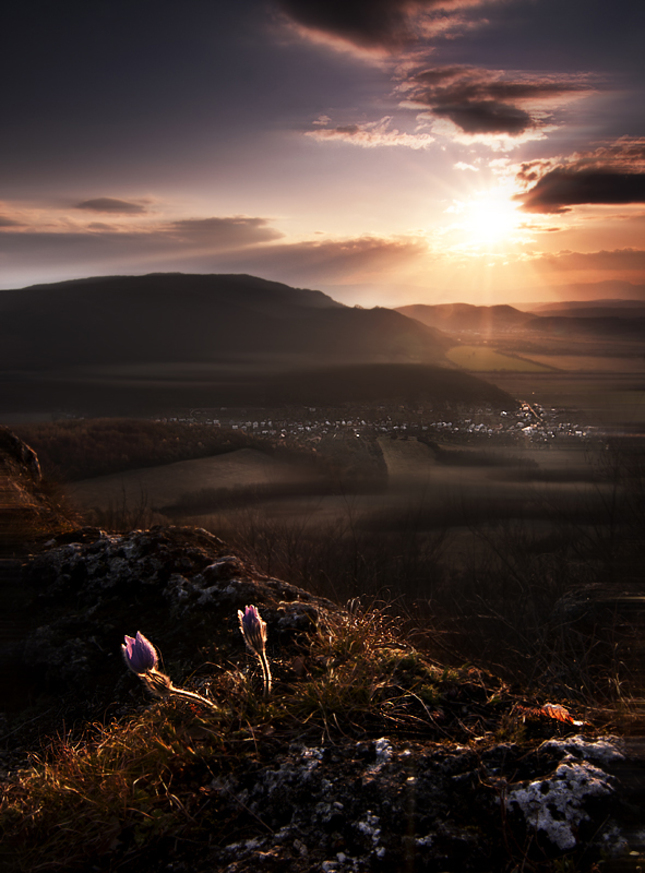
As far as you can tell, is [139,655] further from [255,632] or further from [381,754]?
[381,754]

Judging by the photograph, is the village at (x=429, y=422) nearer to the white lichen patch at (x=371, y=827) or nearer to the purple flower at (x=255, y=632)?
the purple flower at (x=255, y=632)

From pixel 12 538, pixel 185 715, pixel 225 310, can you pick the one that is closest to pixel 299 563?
pixel 12 538

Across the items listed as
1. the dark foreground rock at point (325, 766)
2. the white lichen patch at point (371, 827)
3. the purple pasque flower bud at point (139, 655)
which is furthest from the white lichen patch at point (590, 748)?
the purple pasque flower bud at point (139, 655)

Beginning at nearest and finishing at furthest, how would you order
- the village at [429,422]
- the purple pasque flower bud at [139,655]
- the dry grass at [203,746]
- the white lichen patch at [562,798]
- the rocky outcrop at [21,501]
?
the white lichen patch at [562,798] → the dry grass at [203,746] → the purple pasque flower bud at [139,655] → the rocky outcrop at [21,501] → the village at [429,422]

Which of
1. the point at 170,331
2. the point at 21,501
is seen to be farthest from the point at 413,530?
the point at 170,331

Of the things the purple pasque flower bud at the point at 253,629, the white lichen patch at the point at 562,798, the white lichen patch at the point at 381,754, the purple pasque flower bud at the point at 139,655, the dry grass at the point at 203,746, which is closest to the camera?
the white lichen patch at the point at 562,798

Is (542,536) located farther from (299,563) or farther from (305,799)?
(305,799)
